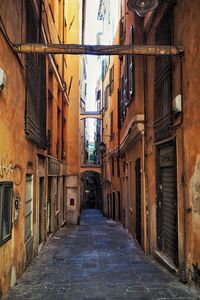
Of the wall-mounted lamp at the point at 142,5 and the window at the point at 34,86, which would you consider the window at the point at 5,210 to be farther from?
the wall-mounted lamp at the point at 142,5

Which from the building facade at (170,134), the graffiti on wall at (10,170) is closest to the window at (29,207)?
the graffiti on wall at (10,170)

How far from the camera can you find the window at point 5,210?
5488mm

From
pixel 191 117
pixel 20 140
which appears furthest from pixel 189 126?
pixel 20 140

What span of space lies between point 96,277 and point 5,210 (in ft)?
8.12

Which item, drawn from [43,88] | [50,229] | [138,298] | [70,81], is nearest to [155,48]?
[138,298]

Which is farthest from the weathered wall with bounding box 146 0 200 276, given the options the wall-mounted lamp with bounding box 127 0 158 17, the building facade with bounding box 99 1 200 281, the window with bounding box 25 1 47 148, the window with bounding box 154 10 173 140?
the window with bounding box 25 1 47 148

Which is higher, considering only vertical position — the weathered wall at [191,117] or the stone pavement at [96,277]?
the weathered wall at [191,117]

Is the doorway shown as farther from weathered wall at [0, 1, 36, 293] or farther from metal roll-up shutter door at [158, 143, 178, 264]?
weathered wall at [0, 1, 36, 293]

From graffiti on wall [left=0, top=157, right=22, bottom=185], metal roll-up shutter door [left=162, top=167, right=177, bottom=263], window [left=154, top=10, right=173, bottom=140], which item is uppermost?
window [left=154, top=10, right=173, bottom=140]

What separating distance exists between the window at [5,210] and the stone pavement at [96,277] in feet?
3.37

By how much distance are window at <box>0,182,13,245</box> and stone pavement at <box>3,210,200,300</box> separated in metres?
1.03

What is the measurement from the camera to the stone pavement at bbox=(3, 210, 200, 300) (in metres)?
5.85

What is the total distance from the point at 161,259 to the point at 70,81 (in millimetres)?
16445

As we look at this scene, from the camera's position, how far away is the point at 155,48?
6.49 meters
